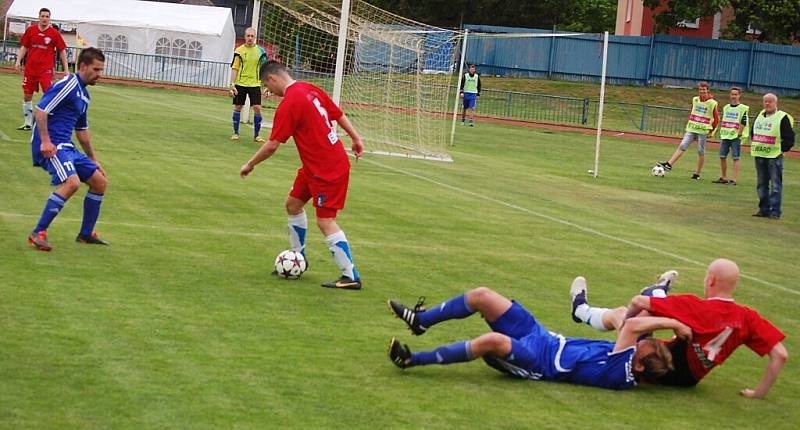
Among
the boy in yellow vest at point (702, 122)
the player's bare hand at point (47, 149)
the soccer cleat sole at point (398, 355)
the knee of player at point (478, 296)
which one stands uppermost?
the boy in yellow vest at point (702, 122)

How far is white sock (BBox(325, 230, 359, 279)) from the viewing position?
33.3 feet

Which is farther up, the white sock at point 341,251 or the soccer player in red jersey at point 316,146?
the soccer player in red jersey at point 316,146

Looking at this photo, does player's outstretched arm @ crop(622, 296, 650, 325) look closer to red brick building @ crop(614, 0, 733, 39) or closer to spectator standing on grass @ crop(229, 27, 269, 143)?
spectator standing on grass @ crop(229, 27, 269, 143)

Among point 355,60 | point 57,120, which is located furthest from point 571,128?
point 57,120

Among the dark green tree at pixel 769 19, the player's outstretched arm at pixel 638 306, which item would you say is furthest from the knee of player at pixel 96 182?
the dark green tree at pixel 769 19

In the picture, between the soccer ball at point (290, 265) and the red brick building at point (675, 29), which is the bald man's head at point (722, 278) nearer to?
the soccer ball at point (290, 265)

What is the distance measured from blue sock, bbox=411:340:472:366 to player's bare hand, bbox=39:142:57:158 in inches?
190

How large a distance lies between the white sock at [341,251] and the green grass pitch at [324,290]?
268mm

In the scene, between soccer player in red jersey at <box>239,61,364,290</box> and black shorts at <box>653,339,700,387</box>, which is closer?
black shorts at <box>653,339,700,387</box>

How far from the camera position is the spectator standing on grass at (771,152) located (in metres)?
19.5

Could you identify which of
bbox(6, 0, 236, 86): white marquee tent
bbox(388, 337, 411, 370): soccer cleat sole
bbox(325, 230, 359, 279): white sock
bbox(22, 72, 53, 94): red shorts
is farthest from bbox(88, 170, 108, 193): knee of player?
bbox(6, 0, 236, 86): white marquee tent

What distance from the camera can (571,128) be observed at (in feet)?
140

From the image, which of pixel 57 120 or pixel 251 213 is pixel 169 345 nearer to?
pixel 57 120

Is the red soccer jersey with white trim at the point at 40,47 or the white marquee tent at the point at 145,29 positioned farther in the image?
the white marquee tent at the point at 145,29
